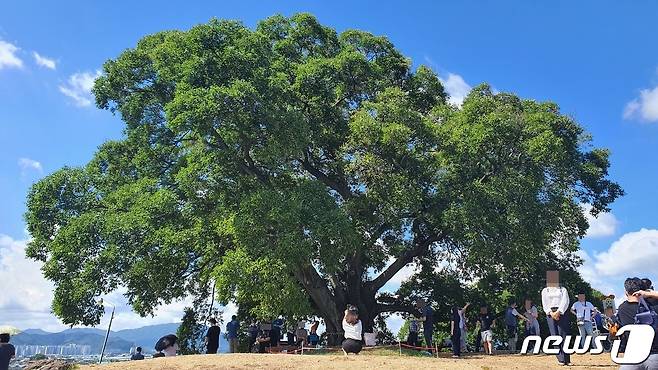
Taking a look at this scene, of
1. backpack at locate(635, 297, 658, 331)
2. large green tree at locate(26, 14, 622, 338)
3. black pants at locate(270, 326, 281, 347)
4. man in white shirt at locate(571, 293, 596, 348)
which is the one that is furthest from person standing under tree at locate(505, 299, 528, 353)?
backpack at locate(635, 297, 658, 331)

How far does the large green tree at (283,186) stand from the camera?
723 inches

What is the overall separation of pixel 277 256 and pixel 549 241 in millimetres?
10865

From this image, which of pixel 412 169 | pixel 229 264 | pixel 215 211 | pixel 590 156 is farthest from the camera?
pixel 590 156

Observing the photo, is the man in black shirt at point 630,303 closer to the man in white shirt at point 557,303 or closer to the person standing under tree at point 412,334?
the man in white shirt at point 557,303

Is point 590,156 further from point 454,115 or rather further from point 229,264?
point 229,264

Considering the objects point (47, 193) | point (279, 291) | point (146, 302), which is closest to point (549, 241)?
point (279, 291)

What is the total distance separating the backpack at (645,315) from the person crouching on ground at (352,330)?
6.80m

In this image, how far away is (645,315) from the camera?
5.68 m

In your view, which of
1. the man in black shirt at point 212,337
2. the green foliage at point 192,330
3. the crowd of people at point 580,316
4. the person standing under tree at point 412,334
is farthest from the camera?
the green foliage at point 192,330

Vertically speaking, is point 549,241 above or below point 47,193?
below

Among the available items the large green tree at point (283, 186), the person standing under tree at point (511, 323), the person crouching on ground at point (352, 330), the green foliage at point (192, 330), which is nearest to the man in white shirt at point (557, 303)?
the person crouching on ground at point (352, 330)

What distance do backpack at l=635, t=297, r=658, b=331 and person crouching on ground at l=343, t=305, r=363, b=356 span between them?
6.80 meters

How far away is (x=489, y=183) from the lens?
67.6 ft

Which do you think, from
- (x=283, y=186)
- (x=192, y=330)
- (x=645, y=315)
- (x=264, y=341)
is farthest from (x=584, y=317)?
(x=192, y=330)
